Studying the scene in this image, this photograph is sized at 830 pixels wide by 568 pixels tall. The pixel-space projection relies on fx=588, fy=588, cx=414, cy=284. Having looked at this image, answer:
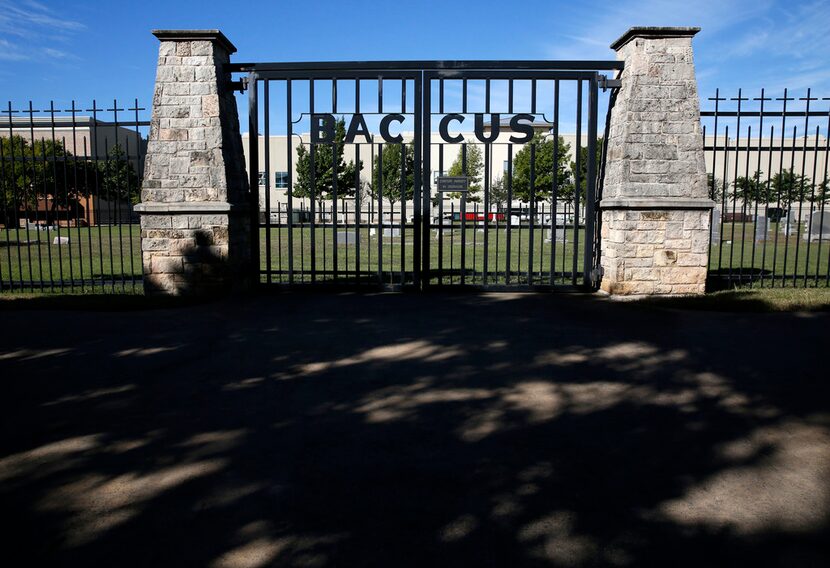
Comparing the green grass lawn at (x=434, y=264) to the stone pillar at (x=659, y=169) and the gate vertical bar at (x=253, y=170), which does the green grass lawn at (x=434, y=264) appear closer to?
the gate vertical bar at (x=253, y=170)

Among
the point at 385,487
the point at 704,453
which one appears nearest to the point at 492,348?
the point at 704,453

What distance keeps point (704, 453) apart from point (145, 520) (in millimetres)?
2876

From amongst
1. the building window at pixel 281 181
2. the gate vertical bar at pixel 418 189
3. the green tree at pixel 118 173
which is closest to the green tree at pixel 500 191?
the building window at pixel 281 181

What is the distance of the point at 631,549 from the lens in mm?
2352

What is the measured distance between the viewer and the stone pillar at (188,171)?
325 inches

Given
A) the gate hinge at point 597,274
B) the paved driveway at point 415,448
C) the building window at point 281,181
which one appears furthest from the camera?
the building window at point 281,181

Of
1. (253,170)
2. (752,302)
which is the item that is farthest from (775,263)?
(253,170)

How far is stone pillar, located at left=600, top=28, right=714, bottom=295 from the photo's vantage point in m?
8.27

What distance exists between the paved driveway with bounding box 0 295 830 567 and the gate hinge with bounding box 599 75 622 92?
417 centimetres

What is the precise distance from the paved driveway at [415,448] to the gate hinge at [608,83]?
417 centimetres

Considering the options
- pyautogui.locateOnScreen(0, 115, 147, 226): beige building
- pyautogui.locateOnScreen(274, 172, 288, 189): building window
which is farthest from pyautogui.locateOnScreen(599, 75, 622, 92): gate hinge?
pyautogui.locateOnScreen(274, 172, 288, 189): building window

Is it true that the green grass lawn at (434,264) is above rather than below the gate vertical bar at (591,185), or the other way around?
below

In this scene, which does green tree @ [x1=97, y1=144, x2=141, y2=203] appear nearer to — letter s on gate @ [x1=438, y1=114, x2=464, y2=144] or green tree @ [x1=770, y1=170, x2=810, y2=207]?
letter s on gate @ [x1=438, y1=114, x2=464, y2=144]

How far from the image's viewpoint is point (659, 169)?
834 cm
